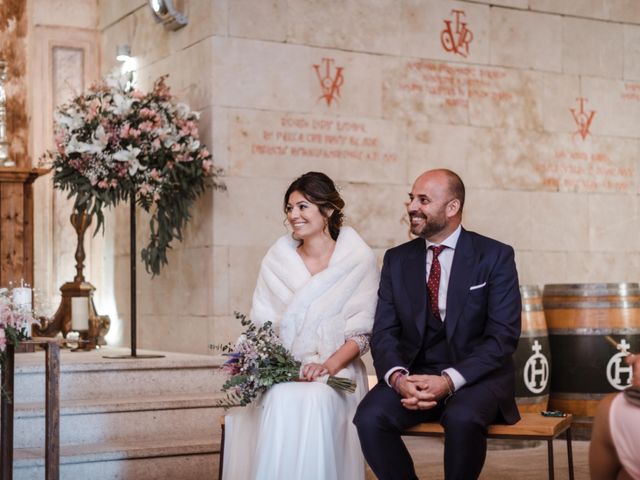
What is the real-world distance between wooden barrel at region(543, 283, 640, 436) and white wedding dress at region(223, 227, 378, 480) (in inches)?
72.5

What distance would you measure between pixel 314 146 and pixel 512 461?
230cm

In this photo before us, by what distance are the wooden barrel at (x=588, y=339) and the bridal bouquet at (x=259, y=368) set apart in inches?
83.9

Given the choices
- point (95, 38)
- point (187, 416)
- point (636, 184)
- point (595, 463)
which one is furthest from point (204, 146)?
point (595, 463)

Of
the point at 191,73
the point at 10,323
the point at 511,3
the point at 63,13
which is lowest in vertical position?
the point at 10,323

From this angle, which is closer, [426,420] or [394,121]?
[426,420]

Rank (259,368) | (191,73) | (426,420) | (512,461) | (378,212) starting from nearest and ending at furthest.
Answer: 1. (426,420)
2. (259,368)
3. (512,461)
4. (191,73)
5. (378,212)

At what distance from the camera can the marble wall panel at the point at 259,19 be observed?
6.72 metres

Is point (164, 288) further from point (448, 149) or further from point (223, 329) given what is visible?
point (448, 149)

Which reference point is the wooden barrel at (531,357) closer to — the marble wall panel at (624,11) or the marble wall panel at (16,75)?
the marble wall panel at (624,11)

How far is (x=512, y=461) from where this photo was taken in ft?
18.8

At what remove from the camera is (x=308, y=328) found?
171 inches

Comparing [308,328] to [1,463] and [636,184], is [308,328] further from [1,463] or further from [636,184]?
[636,184]

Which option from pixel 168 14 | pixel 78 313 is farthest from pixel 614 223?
pixel 78 313

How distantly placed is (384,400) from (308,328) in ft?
1.79
